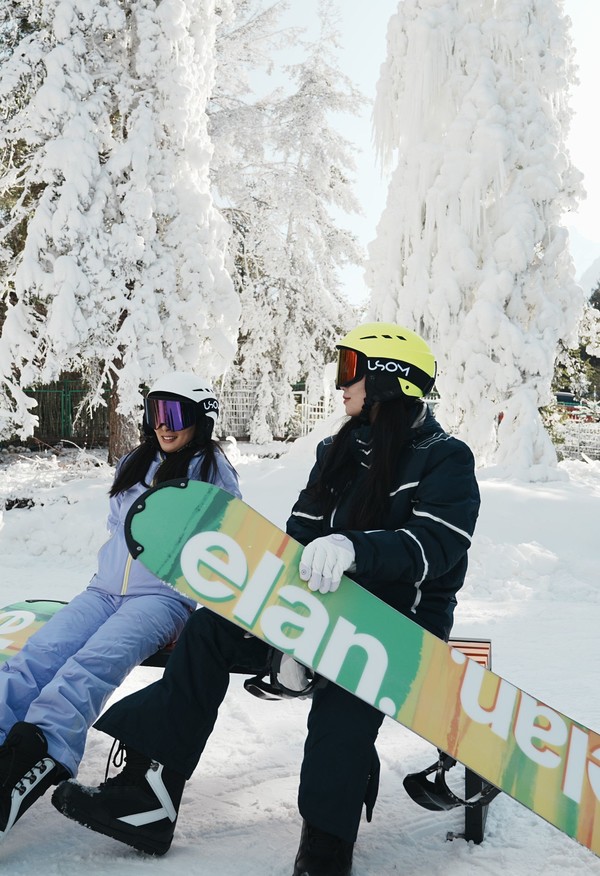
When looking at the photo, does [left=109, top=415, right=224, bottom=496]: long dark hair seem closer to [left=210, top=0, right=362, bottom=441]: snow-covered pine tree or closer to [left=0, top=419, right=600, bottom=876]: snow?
[left=0, top=419, right=600, bottom=876]: snow

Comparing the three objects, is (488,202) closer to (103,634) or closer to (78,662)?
(103,634)

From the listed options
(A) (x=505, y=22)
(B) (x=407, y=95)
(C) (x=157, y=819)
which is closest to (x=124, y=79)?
(B) (x=407, y=95)

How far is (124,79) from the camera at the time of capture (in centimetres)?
1142

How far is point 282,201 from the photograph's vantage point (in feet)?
60.6

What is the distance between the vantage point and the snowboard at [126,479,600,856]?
2166 millimetres

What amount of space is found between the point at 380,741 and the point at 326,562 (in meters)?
1.61

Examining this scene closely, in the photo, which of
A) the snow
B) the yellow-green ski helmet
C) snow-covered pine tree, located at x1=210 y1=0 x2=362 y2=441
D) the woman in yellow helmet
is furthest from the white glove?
snow-covered pine tree, located at x1=210 y1=0 x2=362 y2=441

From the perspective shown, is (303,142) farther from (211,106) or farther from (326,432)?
(326,432)

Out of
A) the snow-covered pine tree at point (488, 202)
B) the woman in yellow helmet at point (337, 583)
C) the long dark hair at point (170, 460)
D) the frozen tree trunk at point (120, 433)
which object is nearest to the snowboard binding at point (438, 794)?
the woman in yellow helmet at point (337, 583)

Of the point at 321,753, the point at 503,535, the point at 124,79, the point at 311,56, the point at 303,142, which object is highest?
the point at 311,56

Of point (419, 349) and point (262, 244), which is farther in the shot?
point (262, 244)

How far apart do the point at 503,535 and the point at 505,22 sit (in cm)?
847

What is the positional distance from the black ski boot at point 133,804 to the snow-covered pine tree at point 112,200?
9088 millimetres

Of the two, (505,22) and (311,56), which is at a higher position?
(311,56)
